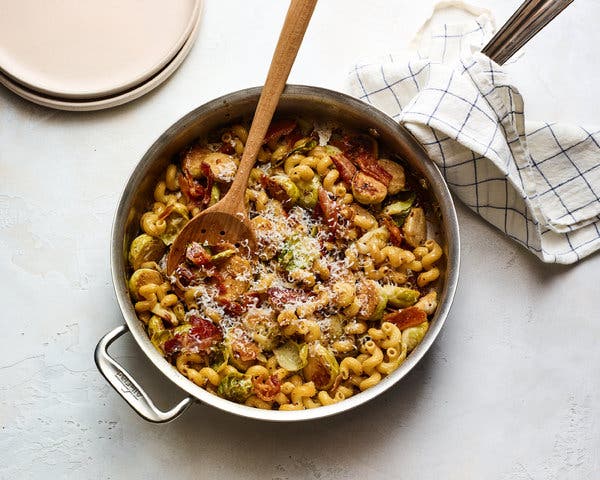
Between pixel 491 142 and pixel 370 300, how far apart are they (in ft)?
2.26

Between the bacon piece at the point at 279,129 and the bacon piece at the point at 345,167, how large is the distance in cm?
19

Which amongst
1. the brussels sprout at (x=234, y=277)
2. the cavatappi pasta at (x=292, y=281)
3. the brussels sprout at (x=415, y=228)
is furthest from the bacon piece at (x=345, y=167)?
the brussels sprout at (x=234, y=277)

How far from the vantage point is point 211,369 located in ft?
8.02

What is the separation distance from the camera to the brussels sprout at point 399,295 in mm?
2516

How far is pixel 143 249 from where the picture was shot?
8.34 feet

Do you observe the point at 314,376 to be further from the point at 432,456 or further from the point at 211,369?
the point at 432,456

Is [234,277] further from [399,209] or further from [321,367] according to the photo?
[399,209]

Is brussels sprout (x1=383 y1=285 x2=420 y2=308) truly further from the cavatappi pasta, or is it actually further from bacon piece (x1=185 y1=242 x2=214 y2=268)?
bacon piece (x1=185 y1=242 x2=214 y2=268)

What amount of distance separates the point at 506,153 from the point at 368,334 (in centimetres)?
80

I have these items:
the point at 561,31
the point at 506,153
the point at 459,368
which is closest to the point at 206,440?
the point at 459,368

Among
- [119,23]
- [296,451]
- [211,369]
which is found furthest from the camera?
[119,23]

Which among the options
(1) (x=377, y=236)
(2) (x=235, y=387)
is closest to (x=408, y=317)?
(1) (x=377, y=236)

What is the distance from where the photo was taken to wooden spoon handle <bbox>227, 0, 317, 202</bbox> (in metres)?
2.36

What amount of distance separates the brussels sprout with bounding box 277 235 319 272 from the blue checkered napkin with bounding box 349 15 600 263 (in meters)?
0.54
